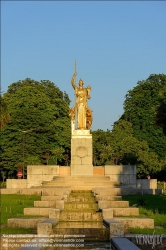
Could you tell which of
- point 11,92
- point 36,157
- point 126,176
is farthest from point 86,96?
point 11,92

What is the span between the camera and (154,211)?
2105 centimetres

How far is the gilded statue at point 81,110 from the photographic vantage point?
3766 cm

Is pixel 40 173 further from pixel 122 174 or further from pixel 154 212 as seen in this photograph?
pixel 154 212

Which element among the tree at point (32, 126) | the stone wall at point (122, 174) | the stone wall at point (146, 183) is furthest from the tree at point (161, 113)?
the tree at point (32, 126)

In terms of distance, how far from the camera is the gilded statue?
37.7 metres

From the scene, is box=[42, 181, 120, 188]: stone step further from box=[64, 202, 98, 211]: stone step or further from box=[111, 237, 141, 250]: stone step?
box=[111, 237, 141, 250]: stone step

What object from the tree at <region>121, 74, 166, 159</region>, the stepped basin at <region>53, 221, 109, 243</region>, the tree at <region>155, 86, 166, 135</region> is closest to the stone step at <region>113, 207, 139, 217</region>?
the stepped basin at <region>53, 221, 109, 243</region>

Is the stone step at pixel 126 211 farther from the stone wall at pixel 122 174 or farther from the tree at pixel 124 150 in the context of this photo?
the tree at pixel 124 150

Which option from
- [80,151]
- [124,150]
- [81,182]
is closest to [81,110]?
[80,151]

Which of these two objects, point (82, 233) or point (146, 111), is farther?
point (146, 111)

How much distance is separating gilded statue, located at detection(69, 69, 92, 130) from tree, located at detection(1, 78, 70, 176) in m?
15.5

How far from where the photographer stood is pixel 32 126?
2301 inches

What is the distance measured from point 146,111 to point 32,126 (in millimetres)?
16231

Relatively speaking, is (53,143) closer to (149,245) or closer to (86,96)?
(86,96)
